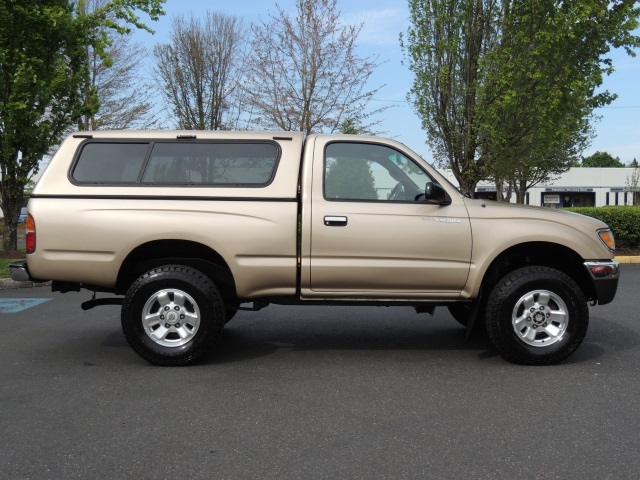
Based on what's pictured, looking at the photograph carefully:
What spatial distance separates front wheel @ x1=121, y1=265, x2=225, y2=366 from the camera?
5281 millimetres

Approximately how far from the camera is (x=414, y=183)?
5.54 metres

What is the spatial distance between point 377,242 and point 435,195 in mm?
634

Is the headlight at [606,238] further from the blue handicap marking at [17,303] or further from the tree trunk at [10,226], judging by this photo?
the tree trunk at [10,226]

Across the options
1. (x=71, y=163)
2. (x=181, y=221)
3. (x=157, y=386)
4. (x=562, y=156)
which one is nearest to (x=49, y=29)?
(x=71, y=163)

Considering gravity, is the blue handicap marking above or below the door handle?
below

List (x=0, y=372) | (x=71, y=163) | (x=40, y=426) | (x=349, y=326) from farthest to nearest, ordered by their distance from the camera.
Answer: (x=349, y=326), (x=71, y=163), (x=0, y=372), (x=40, y=426)

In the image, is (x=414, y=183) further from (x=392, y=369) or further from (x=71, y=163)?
(x=71, y=163)

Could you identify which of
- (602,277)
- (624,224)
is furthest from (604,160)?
(602,277)

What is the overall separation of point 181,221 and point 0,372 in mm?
1932

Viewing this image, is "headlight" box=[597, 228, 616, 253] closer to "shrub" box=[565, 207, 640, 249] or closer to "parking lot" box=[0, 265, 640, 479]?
"parking lot" box=[0, 265, 640, 479]

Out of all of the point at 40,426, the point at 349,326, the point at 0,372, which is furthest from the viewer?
the point at 349,326

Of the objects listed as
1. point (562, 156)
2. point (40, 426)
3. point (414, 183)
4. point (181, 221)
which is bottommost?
point (40, 426)

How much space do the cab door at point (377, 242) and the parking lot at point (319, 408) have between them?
69 cm

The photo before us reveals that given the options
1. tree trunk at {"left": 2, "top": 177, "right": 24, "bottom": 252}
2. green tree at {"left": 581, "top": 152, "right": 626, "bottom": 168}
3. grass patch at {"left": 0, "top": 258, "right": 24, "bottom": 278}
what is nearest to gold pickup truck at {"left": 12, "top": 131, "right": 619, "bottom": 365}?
grass patch at {"left": 0, "top": 258, "right": 24, "bottom": 278}
